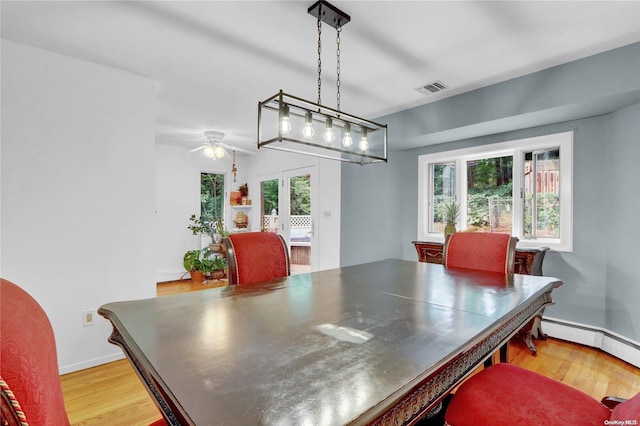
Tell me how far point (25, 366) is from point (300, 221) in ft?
16.6

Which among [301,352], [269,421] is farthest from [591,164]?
[269,421]

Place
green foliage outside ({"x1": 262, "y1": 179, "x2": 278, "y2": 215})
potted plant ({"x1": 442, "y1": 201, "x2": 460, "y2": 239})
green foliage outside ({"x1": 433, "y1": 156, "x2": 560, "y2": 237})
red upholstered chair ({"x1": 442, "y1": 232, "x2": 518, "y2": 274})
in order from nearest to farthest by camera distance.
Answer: red upholstered chair ({"x1": 442, "y1": 232, "x2": 518, "y2": 274}) → green foliage outside ({"x1": 433, "y1": 156, "x2": 560, "y2": 237}) → potted plant ({"x1": 442, "y1": 201, "x2": 460, "y2": 239}) → green foliage outside ({"x1": 262, "y1": 179, "x2": 278, "y2": 215})

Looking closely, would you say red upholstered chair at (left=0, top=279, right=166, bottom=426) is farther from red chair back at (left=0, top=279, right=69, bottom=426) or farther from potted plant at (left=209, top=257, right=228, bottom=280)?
potted plant at (left=209, top=257, right=228, bottom=280)

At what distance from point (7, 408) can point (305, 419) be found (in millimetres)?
456

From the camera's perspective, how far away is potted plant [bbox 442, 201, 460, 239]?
3654 millimetres

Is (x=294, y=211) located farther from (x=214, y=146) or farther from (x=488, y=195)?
(x=488, y=195)

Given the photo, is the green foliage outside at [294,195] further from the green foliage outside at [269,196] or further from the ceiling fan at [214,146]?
the ceiling fan at [214,146]

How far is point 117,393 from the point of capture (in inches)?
83.7

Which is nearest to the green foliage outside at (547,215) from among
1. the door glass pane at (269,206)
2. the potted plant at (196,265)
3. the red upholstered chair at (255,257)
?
the red upholstered chair at (255,257)

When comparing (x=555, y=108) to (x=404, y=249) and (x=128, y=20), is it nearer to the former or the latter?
(x=404, y=249)

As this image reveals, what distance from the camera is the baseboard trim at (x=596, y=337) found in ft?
8.26

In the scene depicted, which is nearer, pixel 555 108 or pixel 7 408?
pixel 7 408

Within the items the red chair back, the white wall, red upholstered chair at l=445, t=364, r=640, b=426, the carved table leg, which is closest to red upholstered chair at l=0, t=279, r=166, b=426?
the red chair back

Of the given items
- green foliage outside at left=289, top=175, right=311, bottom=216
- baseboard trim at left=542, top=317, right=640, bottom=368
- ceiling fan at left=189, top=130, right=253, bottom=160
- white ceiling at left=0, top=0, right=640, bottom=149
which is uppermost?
white ceiling at left=0, top=0, right=640, bottom=149
